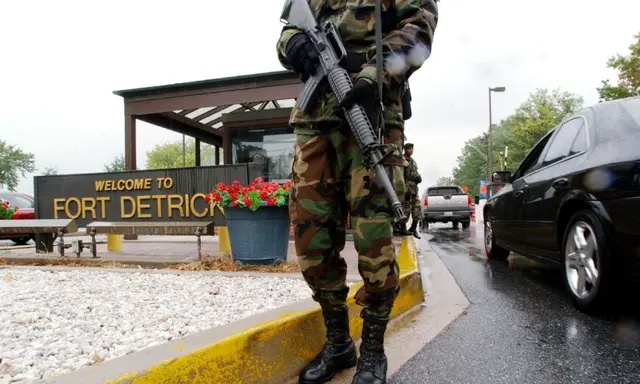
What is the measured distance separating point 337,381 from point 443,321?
3.97ft

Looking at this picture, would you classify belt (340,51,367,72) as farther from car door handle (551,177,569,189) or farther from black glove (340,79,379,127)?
car door handle (551,177,569,189)

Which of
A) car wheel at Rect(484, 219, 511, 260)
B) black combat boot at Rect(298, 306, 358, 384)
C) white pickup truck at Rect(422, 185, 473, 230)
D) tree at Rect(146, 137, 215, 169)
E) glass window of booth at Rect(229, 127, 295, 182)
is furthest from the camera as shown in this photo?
tree at Rect(146, 137, 215, 169)

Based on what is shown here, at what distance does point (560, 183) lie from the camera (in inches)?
130

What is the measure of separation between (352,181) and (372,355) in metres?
0.72

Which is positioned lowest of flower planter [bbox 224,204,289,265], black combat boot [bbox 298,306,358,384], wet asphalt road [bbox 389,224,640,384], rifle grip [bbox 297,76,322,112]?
wet asphalt road [bbox 389,224,640,384]

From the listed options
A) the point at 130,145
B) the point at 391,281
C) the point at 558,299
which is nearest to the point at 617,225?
the point at 558,299

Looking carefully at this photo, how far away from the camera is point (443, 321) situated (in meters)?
2.96

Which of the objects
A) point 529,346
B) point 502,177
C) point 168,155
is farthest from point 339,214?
point 168,155

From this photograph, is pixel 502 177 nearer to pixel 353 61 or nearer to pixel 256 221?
pixel 256 221

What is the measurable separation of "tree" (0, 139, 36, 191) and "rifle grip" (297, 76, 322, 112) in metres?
54.8

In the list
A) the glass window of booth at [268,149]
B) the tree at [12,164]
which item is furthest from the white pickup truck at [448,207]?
the tree at [12,164]

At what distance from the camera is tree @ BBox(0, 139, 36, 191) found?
47.2 meters

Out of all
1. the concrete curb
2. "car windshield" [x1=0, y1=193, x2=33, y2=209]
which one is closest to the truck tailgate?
"car windshield" [x1=0, y1=193, x2=33, y2=209]

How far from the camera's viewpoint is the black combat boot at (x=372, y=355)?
1832 mm
